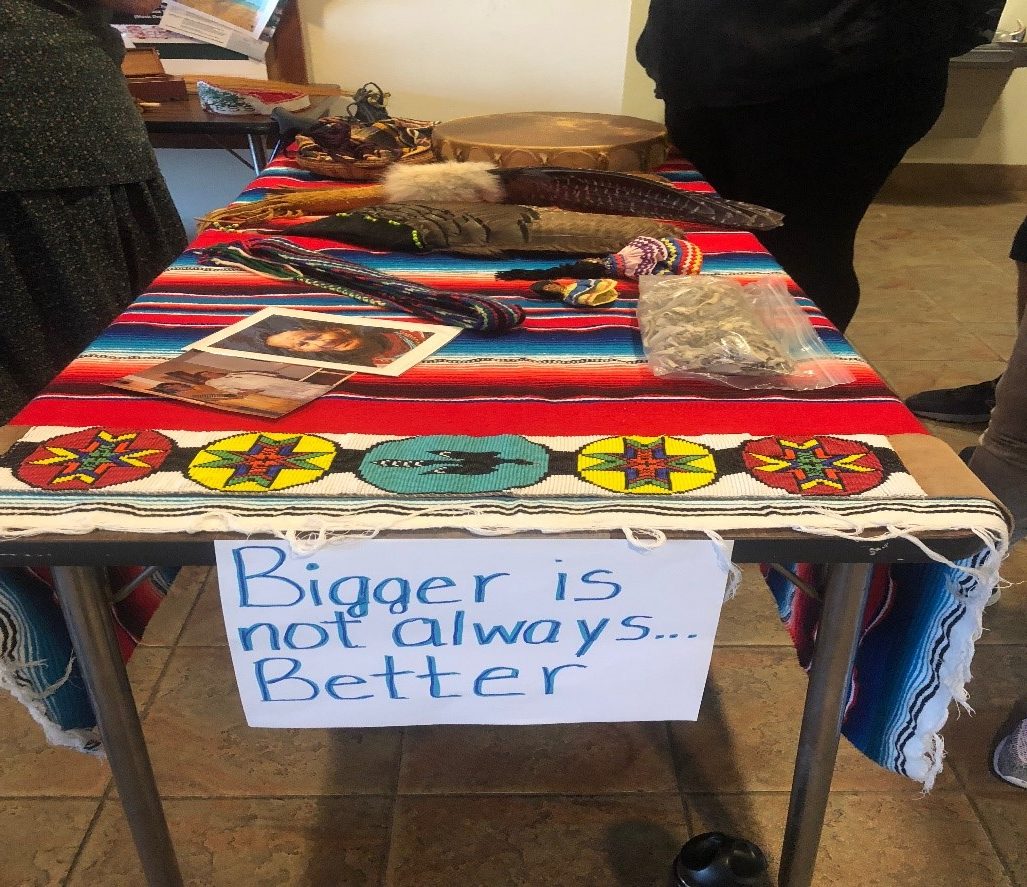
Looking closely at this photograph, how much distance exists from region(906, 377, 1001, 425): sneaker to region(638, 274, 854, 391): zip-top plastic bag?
125cm

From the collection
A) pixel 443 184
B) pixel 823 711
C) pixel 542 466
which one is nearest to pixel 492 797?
pixel 823 711

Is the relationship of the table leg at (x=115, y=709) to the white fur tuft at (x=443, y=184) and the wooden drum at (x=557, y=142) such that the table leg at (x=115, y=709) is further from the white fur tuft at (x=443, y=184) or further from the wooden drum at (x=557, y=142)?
the wooden drum at (x=557, y=142)

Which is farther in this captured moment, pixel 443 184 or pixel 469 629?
pixel 443 184

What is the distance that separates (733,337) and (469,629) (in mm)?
349

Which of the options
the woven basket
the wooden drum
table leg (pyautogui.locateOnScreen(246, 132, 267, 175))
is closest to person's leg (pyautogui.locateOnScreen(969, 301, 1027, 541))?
the wooden drum

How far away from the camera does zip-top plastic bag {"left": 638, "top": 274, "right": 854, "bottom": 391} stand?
2.34 feet

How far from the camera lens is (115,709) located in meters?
0.65

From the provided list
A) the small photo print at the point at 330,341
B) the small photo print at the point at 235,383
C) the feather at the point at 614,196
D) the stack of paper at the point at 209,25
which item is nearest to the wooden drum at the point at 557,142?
the feather at the point at 614,196

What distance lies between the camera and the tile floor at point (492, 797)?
0.94 m

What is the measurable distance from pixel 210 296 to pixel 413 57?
1.54 metres

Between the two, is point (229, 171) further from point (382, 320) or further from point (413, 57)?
point (382, 320)

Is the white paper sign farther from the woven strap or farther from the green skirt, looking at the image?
the green skirt

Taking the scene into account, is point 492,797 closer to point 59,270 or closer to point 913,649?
point 913,649

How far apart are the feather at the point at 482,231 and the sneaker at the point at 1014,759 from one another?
0.77 m
